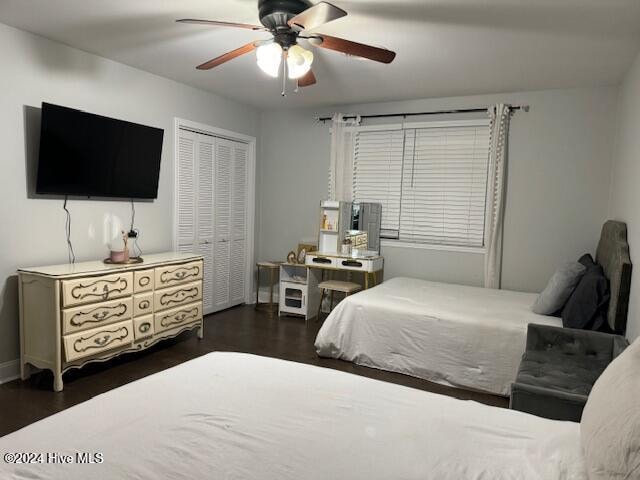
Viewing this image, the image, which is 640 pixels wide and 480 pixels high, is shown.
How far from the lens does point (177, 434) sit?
1.41 m

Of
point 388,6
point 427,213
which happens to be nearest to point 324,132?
point 427,213

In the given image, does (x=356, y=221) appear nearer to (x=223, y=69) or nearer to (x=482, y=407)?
(x=223, y=69)

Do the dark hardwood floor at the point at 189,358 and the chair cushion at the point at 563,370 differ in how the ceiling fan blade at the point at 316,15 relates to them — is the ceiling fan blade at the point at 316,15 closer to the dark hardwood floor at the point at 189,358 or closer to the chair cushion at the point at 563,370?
the chair cushion at the point at 563,370

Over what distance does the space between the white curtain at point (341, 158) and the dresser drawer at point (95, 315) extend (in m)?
2.73

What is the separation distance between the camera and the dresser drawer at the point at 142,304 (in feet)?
11.7

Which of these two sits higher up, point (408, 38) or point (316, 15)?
point (408, 38)

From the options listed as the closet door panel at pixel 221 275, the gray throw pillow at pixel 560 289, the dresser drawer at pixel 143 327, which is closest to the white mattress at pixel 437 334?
the gray throw pillow at pixel 560 289

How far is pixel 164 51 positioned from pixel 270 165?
94.1 inches

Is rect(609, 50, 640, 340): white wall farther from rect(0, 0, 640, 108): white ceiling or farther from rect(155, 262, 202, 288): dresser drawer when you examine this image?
rect(155, 262, 202, 288): dresser drawer

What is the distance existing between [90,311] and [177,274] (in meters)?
0.87

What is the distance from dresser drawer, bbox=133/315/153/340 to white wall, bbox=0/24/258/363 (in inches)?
28.2

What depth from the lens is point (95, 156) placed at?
362 centimetres

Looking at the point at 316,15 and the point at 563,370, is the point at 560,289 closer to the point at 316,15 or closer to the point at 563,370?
the point at 563,370

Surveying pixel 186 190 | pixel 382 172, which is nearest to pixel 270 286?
pixel 186 190
